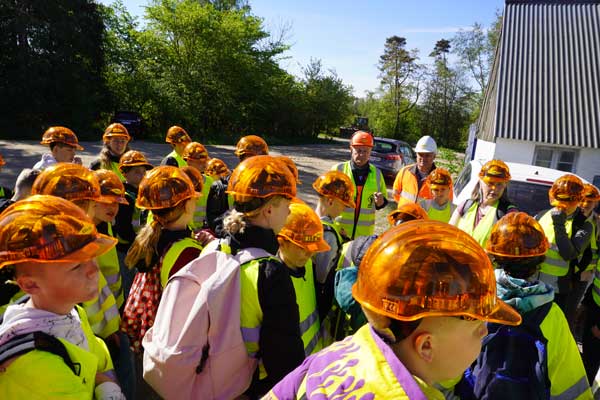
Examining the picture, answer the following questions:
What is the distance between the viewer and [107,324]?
2.15m

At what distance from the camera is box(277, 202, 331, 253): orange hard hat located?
2.19m

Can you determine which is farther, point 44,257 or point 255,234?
point 255,234

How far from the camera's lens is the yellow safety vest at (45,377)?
117 centimetres

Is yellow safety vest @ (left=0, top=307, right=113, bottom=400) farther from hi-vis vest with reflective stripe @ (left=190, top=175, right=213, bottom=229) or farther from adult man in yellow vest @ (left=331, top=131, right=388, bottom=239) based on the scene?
hi-vis vest with reflective stripe @ (left=190, top=175, right=213, bottom=229)

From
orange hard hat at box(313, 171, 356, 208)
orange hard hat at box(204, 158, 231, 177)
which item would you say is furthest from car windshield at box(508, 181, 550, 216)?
orange hard hat at box(204, 158, 231, 177)

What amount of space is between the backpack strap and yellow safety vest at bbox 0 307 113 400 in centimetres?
1

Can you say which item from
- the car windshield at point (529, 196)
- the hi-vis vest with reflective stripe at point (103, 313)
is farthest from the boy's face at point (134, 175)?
the car windshield at point (529, 196)

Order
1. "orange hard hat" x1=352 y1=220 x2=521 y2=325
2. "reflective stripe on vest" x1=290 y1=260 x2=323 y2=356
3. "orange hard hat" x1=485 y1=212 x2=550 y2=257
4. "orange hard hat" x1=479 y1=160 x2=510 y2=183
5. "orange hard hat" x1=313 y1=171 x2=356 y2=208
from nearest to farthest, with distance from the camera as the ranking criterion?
"orange hard hat" x1=352 y1=220 x2=521 y2=325 < "orange hard hat" x1=485 y1=212 x2=550 y2=257 < "reflective stripe on vest" x1=290 y1=260 x2=323 y2=356 < "orange hard hat" x1=313 y1=171 x2=356 y2=208 < "orange hard hat" x1=479 y1=160 x2=510 y2=183

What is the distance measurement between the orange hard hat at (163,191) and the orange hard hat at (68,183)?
34cm

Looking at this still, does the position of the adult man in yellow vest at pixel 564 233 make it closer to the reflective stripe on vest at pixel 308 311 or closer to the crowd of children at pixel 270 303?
the crowd of children at pixel 270 303

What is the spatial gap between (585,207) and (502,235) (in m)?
2.39

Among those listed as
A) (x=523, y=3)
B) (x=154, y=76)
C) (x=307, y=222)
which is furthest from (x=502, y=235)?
(x=154, y=76)

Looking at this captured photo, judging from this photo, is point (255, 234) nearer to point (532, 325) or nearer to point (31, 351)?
point (31, 351)

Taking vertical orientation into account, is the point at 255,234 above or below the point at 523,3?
below
